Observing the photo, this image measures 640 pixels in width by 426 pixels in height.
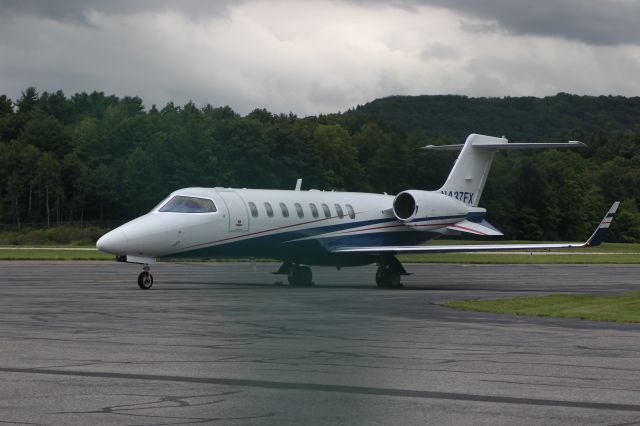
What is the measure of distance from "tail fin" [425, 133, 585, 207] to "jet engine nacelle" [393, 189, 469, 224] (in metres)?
2.13

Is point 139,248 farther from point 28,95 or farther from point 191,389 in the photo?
point 28,95

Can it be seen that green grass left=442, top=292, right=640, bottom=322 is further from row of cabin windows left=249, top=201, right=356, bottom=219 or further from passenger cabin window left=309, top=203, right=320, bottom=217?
passenger cabin window left=309, top=203, right=320, bottom=217

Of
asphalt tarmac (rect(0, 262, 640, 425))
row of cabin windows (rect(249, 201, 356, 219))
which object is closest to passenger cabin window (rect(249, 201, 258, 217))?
row of cabin windows (rect(249, 201, 356, 219))

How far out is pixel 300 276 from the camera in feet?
115

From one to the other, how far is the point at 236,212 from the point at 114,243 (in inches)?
178

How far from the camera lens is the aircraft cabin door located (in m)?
32.7

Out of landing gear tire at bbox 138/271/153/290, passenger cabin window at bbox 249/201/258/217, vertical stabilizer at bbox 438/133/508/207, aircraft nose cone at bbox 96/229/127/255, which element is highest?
vertical stabilizer at bbox 438/133/508/207

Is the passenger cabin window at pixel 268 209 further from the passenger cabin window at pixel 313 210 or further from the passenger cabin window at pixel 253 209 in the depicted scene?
the passenger cabin window at pixel 313 210

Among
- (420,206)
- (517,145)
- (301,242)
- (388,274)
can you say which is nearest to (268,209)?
(301,242)

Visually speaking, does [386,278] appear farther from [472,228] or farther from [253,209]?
[472,228]

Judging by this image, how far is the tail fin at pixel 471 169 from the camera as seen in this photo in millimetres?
41031

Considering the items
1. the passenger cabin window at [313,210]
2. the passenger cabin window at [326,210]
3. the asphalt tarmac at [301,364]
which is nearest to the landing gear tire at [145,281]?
the asphalt tarmac at [301,364]

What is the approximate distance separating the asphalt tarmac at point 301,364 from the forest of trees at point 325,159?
53.5 m

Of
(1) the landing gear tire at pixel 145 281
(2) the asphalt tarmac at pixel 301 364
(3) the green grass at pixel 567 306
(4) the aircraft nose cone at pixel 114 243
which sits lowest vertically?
(2) the asphalt tarmac at pixel 301 364
